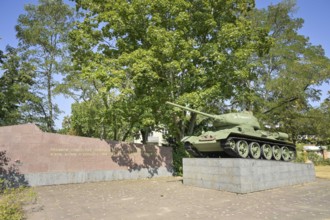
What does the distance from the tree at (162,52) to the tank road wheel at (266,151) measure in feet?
13.8

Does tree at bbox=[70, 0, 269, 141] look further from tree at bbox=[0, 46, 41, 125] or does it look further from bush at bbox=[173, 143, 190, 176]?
tree at bbox=[0, 46, 41, 125]

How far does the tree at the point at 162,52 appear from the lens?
15.8 meters

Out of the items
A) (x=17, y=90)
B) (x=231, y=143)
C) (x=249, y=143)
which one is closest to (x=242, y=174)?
(x=231, y=143)

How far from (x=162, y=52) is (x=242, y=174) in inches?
322

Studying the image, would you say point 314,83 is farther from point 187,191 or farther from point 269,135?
point 187,191

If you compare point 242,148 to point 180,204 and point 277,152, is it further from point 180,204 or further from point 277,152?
point 180,204

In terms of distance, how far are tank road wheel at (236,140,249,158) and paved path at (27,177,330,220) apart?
1.96m

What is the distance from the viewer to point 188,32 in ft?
58.9

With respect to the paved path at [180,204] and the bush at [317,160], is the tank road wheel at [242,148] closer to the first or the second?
the paved path at [180,204]

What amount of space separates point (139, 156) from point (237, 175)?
26.3 feet

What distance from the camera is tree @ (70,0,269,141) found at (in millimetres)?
15844

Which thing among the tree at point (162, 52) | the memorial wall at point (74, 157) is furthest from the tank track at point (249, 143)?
the memorial wall at point (74, 157)

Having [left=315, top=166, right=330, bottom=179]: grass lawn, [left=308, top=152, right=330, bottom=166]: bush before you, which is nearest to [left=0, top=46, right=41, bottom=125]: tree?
[left=315, top=166, right=330, bottom=179]: grass lawn

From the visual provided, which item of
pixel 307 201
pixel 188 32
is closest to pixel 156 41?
pixel 188 32
